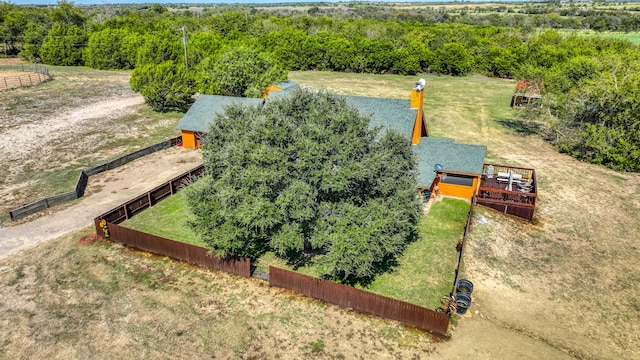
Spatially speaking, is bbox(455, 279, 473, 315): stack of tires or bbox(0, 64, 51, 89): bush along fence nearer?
bbox(455, 279, 473, 315): stack of tires

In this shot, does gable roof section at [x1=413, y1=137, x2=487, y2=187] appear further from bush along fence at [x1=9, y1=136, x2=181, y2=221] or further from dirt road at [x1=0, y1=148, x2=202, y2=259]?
bush along fence at [x1=9, y1=136, x2=181, y2=221]

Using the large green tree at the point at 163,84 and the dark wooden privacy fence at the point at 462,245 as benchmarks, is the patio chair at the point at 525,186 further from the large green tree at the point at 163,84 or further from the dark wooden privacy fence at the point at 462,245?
the large green tree at the point at 163,84

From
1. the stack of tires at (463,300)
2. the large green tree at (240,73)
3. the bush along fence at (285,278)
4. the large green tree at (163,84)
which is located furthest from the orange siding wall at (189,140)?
the stack of tires at (463,300)

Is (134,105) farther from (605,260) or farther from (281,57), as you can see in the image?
(605,260)

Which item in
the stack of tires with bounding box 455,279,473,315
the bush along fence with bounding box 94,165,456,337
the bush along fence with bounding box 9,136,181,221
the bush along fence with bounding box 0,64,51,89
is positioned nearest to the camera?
the bush along fence with bounding box 94,165,456,337

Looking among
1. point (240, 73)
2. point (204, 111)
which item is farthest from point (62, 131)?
point (240, 73)

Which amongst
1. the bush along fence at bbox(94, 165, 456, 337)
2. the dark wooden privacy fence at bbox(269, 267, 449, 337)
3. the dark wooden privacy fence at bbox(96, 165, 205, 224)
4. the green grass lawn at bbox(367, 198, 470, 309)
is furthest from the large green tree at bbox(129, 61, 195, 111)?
the dark wooden privacy fence at bbox(269, 267, 449, 337)
